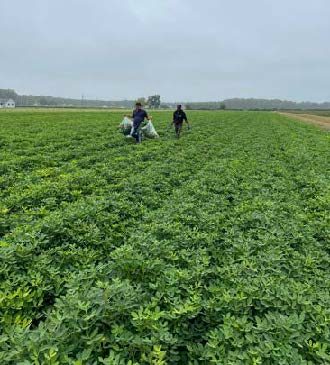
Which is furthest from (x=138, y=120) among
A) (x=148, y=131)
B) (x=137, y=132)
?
(x=148, y=131)

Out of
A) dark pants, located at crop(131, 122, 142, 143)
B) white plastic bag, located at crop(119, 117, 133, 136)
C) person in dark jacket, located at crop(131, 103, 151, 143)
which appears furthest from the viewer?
white plastic bag, located at crop(119, 117, 133, 136)

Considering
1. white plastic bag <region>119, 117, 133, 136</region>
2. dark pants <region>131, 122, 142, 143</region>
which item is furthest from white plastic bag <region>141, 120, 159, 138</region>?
dark pants <region>131, 122, 142, 143</region>

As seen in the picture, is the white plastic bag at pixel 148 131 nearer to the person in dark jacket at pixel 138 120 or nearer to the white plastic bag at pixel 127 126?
the white plastic bag at pixel 127 126

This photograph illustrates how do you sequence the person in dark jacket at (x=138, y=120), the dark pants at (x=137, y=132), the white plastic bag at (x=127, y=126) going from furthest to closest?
the white plastic bag at (x=127, y=126)
the dark pants at (x=137, y=132)
the person in dark jacket at (x=138, y=120)

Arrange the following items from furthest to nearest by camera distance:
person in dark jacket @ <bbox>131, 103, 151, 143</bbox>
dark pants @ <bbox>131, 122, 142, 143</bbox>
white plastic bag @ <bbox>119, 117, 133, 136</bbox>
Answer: white plastic bag @ <bbox>119, 117, 133, 136</bbox> < dark pants @ <bbox>131, 122, 142, 143</bbox> < person in dark jacket @ <bbox>131, 103, 151, 143</bbox>

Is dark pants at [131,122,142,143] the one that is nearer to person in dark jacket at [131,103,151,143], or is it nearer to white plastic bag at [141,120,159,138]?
person in dark jacket at [131,103,151,143]

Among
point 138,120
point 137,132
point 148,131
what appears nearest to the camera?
point 138,120

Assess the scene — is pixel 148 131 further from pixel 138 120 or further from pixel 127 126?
pixel 138 120

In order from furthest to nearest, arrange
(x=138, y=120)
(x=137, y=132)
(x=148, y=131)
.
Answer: (x=148, y=131) → (x=137, y=132) → (x=138, y=120)

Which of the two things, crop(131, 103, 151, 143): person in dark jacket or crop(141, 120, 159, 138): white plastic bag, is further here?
crop(141, 120, 159, 138): white plastic bag

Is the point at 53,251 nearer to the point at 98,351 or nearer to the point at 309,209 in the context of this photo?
the point at 98,351

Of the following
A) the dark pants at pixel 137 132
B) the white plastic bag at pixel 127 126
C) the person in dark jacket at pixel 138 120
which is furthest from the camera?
the white plastic bag at pixel 127 126

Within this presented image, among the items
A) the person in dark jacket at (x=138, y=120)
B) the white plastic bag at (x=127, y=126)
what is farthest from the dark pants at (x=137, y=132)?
the white plastic bag at (x=127, y=126)

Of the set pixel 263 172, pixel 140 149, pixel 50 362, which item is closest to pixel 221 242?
pixel 50 362
